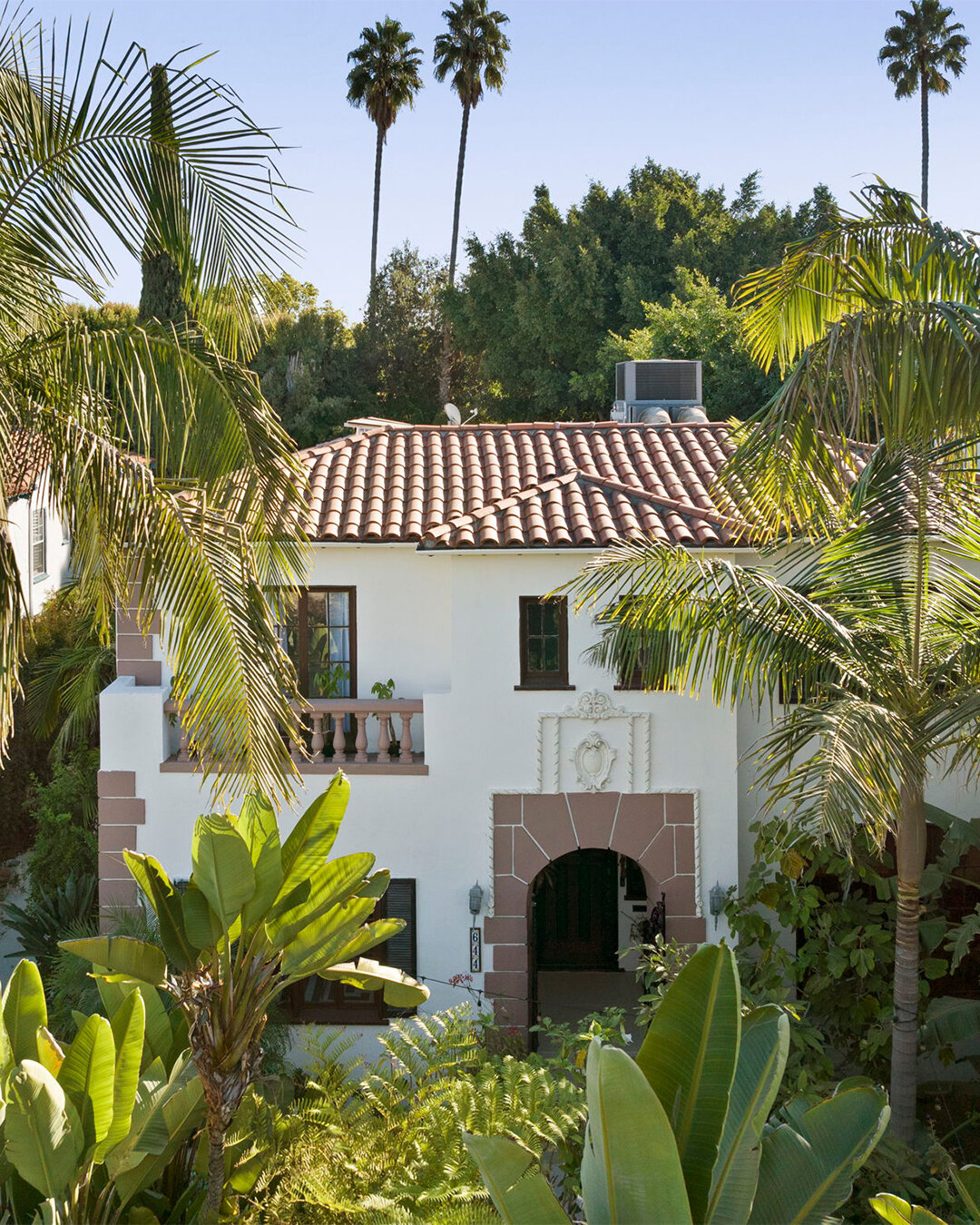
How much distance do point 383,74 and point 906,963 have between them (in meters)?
41.7

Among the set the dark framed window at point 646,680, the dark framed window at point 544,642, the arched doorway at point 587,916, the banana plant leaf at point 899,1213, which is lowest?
the arched doorway at point 587,916

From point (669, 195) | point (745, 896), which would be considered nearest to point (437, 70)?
point (669, 195)

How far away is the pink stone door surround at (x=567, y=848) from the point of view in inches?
538

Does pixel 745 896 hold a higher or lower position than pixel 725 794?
lower

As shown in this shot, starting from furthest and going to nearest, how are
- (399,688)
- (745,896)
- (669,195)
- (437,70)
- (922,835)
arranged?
(437,70) → (669,195) → (399,688) → (745,896) → (922,835)

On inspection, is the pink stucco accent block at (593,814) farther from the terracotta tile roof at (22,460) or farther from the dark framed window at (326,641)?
the terracotta tile roof at (22,460)

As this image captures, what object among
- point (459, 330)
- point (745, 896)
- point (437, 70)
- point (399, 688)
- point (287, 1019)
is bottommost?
point (287, 1019)

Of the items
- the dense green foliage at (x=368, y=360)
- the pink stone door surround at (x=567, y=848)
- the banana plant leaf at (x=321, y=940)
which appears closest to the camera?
the banana plant leaf at (x=321, y=940)

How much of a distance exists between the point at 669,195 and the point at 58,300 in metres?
36.6

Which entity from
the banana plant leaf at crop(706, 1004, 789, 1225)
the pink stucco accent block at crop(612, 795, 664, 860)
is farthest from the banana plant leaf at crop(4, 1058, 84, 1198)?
the pink stucco accent block at crop(612, 795, 664, 860)

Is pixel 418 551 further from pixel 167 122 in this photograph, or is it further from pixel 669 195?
pixel 669 195

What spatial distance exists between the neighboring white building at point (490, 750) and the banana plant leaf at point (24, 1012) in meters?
5.28

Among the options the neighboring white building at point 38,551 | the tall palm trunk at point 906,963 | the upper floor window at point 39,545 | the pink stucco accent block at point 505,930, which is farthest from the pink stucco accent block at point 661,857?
the upper floor window at point 39,545

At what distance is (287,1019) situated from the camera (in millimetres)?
13789
